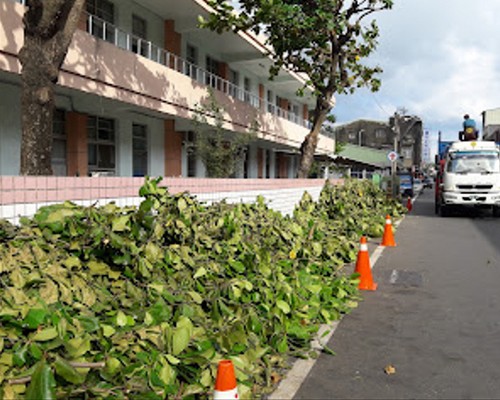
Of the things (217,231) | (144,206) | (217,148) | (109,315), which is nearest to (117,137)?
(217,148)

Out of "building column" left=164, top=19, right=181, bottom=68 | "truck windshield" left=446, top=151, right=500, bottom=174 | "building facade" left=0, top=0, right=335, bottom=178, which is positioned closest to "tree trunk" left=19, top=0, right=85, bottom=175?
"building facade" left=0, top=0, right=335, bottom=178

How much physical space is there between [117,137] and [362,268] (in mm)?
9229

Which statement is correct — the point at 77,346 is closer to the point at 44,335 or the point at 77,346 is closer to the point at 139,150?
the point at 44,335

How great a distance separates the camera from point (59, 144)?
1139 cm

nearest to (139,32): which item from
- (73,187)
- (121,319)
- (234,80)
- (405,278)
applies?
(234,80)

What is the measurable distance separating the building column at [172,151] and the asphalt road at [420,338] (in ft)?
29.5

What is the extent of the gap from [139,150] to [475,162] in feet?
40.0

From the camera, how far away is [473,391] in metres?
3.43

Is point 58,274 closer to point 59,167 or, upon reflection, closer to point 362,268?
point 362,268

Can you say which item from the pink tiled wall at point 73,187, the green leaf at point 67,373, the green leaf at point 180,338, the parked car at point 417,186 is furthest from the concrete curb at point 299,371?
the parked car at point 417,186

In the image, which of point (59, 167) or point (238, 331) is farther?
point (59, 167)

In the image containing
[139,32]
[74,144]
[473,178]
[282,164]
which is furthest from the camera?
[282,164]

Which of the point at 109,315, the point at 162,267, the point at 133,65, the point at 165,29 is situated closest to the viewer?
the point at 109,315

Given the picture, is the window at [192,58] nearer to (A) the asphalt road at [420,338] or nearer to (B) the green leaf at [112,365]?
(A) the asphalt road at [420,338]
